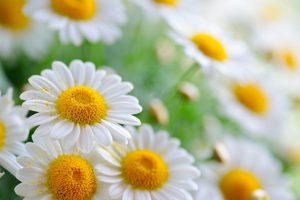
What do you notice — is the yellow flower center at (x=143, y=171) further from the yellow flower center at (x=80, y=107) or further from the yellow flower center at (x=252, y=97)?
the yellow flower center at (x=252, y=97)

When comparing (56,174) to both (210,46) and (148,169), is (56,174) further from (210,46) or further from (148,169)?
(210,46)

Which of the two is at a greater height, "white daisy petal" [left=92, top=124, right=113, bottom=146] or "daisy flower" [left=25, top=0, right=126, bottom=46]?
"daisy flower" [left=25, top=0, right=126, bottom=46]

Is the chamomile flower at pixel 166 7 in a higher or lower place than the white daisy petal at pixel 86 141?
higher

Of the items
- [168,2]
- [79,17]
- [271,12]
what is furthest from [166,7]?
[271,12]

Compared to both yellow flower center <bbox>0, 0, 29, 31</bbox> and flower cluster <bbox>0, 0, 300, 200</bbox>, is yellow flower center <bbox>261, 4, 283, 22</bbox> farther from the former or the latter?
yellow flower center <bbox>0, 0, 29, 31</bbox>

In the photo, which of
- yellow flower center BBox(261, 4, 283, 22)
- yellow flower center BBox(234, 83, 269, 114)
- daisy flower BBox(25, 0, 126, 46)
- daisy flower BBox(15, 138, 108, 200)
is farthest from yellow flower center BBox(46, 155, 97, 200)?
yellow flower center BBox(261, 4, 283, 22)

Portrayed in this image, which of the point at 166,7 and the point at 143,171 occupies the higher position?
the point at 166,7

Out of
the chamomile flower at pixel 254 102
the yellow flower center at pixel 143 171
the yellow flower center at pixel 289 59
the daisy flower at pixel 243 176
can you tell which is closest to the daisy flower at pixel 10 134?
the yellow flower center at pixel 143 171
